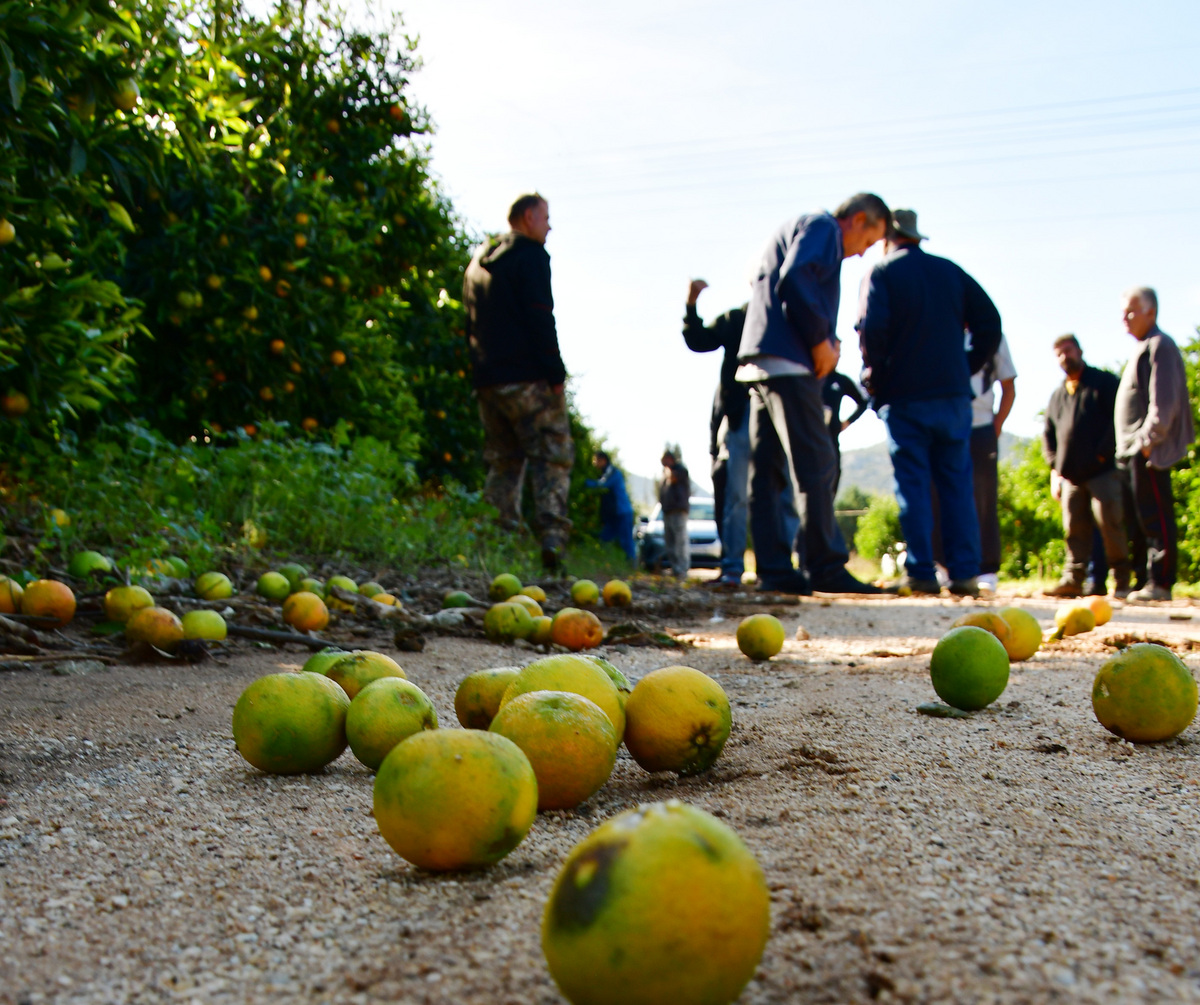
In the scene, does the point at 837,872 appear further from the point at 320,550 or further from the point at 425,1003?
the point at 320,550

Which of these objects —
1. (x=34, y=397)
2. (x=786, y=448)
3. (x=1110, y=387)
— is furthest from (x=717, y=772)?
(x=1110, y=387)

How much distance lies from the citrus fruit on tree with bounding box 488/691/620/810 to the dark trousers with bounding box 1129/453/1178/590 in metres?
6.94

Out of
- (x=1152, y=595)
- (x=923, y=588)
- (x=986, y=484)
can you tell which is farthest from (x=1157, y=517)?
(x=923, y=588)

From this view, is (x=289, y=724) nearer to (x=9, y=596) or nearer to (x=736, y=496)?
(x=9, y=596)

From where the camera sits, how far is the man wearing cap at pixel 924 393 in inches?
257

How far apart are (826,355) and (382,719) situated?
16.4ft

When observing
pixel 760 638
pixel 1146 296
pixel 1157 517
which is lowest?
pixel 760 638

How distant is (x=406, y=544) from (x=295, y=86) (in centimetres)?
578

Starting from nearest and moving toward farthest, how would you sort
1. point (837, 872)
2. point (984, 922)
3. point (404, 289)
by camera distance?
point (984, 922) → point (837, 872) → point (404, 289)

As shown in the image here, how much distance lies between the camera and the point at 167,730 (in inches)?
93.8

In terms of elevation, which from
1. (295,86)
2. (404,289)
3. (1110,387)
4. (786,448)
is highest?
(295,86)

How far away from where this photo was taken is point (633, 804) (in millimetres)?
1777

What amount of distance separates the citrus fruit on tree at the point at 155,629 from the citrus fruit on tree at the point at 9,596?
0.52 meters

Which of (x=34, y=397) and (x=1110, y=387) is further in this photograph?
(x=1110, y=387)
